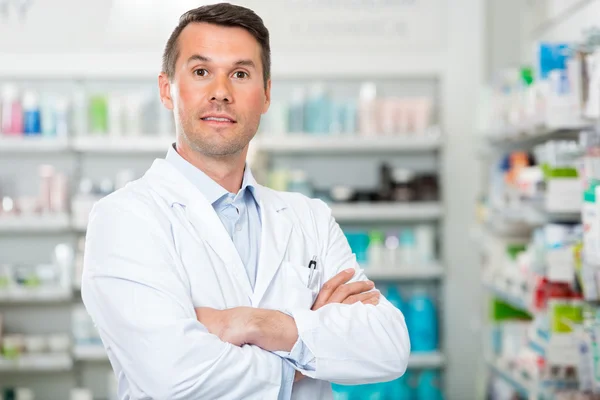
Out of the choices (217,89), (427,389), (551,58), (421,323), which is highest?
(551,58)

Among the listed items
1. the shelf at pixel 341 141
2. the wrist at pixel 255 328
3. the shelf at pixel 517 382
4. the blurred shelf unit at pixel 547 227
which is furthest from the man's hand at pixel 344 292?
the shelf at pixel 341 141

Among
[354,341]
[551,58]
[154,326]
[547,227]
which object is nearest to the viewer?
[154,326]

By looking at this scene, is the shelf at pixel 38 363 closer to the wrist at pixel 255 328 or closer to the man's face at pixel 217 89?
the man's face at pixel 217 89

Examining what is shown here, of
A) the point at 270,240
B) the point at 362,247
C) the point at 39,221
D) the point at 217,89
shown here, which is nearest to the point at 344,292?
the point at 270,240

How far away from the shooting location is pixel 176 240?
1.98 m

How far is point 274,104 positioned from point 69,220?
1554 millimetres

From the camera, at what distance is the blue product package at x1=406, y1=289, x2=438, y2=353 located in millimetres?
5750

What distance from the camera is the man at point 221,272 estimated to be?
1.82 metres

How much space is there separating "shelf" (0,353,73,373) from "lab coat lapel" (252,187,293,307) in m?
3.84

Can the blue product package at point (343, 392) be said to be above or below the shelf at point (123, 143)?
below

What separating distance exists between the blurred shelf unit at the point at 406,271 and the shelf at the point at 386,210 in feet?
1.12

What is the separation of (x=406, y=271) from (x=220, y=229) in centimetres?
382

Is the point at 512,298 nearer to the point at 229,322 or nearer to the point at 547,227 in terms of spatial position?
the point at 547,227

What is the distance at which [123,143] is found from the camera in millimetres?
5699
